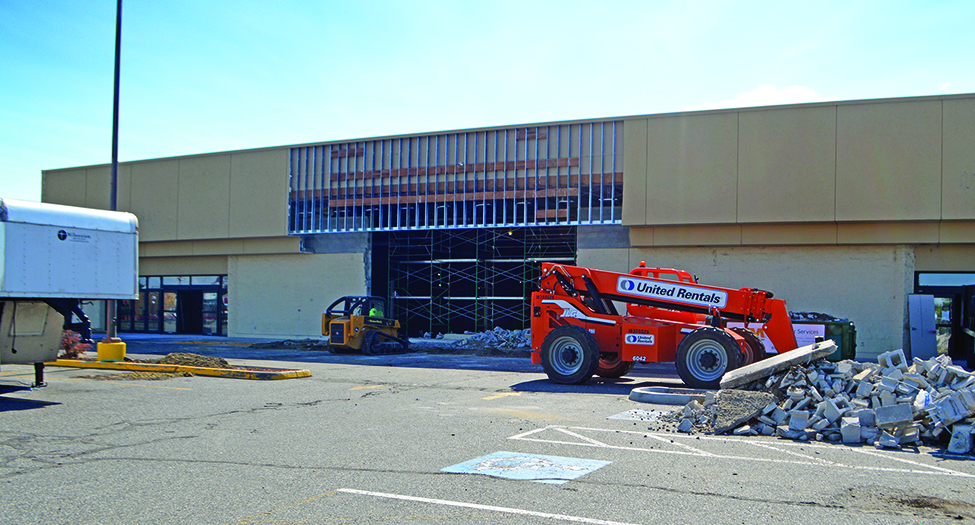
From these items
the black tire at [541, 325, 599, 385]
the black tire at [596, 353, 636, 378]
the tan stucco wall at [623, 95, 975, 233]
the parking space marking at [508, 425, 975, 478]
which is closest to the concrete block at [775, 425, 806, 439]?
the parking space marking at [508, 425, 975, 478]

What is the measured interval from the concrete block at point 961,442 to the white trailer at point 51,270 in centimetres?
1189

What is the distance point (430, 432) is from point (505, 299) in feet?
66.8

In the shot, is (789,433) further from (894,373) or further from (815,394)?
(894,373)

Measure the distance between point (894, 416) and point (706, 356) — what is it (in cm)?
549

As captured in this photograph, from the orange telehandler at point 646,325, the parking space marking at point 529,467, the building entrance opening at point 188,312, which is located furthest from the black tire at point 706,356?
the building entrance opening at point 188,312

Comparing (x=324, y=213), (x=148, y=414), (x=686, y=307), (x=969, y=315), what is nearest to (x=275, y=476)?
(x=148, y=414)

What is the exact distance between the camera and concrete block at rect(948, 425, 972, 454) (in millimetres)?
7438

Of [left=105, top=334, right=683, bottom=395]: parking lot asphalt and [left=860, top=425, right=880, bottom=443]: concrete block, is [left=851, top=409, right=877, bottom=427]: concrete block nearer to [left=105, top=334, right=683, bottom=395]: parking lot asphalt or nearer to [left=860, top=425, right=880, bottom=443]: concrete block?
[left=860, top=425, right=880, bottom=443]: concrete block

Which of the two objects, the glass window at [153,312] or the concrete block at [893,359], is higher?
the concrete block at [893,359]

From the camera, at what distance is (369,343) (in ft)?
74.7

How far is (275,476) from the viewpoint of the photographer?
6.34m

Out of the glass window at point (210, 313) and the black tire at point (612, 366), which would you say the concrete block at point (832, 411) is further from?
the glass window at point (210, 313)

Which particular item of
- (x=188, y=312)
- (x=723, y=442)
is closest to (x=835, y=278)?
(x=723, y=442)

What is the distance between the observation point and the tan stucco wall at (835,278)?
22.4m
